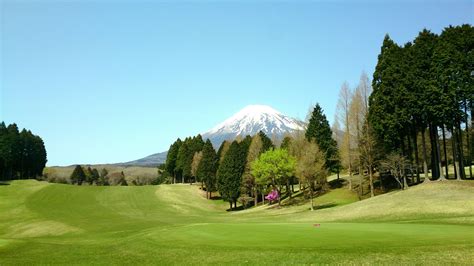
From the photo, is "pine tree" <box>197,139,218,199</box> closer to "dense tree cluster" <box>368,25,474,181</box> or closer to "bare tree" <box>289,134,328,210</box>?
"bare tree" <box>289,134,328,210</box>

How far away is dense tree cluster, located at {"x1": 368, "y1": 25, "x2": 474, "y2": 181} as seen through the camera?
149 ft

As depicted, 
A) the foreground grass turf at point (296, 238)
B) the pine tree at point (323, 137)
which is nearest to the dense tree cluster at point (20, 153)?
the foreground grass turf at point (296, 238)

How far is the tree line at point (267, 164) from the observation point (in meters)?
66.5

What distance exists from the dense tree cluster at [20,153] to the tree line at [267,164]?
45585 mm

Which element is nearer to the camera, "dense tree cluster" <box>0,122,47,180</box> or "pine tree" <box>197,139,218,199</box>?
"pine tree" <box>197,139,218,199</box>

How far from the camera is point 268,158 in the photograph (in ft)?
225

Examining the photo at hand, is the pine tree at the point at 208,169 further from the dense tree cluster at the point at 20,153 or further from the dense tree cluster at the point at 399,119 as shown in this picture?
the dense tree cluster at the point at 20,153

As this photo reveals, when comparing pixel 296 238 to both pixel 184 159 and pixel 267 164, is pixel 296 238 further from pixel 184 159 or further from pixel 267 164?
pixel 184 159

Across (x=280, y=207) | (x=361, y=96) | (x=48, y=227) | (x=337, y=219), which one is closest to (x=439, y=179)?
(x=337, y=219)

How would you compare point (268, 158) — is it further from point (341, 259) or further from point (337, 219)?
point (341, 259)

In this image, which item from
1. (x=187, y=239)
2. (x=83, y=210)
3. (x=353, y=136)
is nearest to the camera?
(x=187, y=239)

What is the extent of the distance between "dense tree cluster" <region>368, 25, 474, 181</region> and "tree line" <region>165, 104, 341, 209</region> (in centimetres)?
1449

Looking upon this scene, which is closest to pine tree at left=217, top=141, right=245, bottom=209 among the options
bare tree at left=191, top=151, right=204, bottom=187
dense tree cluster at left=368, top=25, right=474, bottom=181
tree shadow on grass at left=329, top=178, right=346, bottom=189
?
tree shadow on grass at left=329, top=178, right=346, bottom=189

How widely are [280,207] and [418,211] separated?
3132cm
